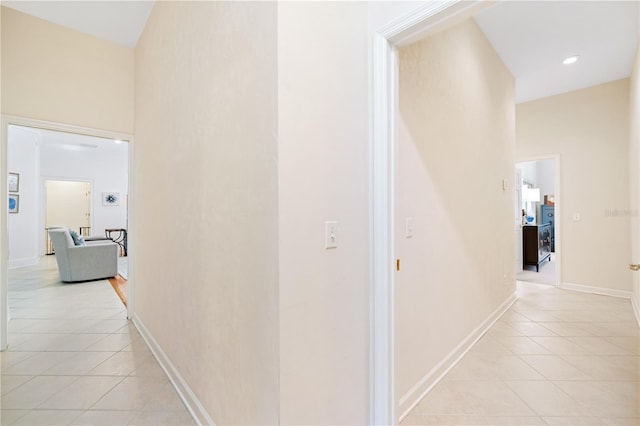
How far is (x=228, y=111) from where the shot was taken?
1385mm

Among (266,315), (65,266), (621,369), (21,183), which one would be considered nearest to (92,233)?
(21,183)

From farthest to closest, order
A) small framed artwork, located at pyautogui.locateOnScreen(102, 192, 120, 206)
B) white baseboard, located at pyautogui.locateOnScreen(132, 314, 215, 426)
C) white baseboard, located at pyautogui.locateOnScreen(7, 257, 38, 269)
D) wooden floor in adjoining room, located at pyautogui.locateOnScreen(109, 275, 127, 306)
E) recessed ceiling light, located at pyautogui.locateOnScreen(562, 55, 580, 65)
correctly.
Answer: small framed artwork, located at pyautogui.locateOnScreen(102, 192, 120, 206) < white baseboard, located at pyautogui.locateOnScreen(7, 257, 38, 269) < wooden floor in adjoining room, located at pyautogui.locateOnScreen(109, 275, 127, 306) < recessed ceiling light, located at pyautogui.locateOnScreen(562, 55, 580, 65) < white baseboard, located at pyautogui.locateOnScreen(132, 314, 215, 426)

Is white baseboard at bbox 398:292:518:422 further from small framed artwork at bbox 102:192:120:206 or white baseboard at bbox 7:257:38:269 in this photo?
small framed artwork at bbox 102:192:120:206

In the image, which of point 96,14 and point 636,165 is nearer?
point 96,14

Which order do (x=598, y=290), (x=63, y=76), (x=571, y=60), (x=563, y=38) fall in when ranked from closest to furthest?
(x=63, y=76) → (x=563, y=38) → (x=571, y=60) → (x=598, y=290)

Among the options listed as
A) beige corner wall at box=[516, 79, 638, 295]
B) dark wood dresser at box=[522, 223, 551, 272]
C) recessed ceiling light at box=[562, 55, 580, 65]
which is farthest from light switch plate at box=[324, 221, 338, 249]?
dark wood dresser at box=[522, 223, 551, 272]

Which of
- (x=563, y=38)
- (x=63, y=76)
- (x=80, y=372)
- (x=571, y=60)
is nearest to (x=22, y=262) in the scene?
(x=63, y=76)

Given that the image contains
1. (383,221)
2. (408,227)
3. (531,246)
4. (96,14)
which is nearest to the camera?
(383,221)

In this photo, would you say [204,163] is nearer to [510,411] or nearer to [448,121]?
[448,121]

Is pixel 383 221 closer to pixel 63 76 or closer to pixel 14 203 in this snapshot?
pixel 63 76

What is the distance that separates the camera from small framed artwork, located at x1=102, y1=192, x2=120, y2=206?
880 centimetres

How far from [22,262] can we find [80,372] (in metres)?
5.92

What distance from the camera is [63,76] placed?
2.99 m

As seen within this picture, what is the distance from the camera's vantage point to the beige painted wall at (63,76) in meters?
2.75
